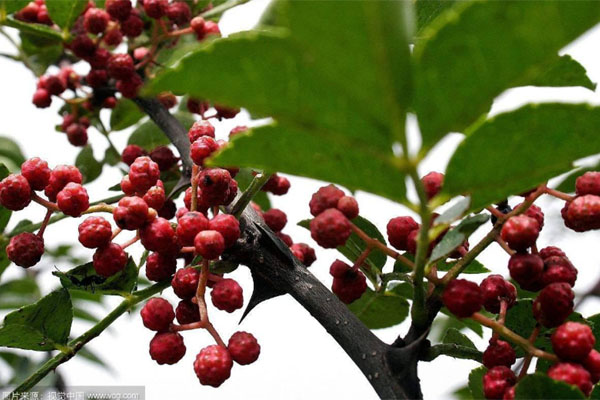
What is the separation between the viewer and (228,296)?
142cm

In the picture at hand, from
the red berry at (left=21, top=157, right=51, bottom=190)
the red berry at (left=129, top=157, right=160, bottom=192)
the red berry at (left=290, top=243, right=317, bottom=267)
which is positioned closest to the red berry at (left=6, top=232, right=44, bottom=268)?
the red berry at (left=21, top=157, right=51, bottom=190)

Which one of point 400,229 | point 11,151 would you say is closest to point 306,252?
point 400,229

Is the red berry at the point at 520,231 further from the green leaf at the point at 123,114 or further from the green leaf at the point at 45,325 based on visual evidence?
the green leaf at the point at 123,114

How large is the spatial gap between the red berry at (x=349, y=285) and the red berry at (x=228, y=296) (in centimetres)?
23

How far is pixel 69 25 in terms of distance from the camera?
217cm

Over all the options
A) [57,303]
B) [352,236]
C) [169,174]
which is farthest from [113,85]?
[352,236]

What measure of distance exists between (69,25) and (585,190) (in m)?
1.64

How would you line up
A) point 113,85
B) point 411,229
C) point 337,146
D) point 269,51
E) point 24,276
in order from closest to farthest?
point 269,51 → point 337,146 → point 411,229 → point 113,85 → point 24,276

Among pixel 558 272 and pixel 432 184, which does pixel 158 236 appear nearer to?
pixel 432 184

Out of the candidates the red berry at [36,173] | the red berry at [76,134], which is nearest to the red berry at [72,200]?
the red berry at [36,173]

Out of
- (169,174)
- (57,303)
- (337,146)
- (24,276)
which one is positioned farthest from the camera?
(24,276)

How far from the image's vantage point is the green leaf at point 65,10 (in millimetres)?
2033

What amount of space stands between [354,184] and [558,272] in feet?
1.86

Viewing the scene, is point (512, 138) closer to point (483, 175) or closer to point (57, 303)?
point (483, 175)
